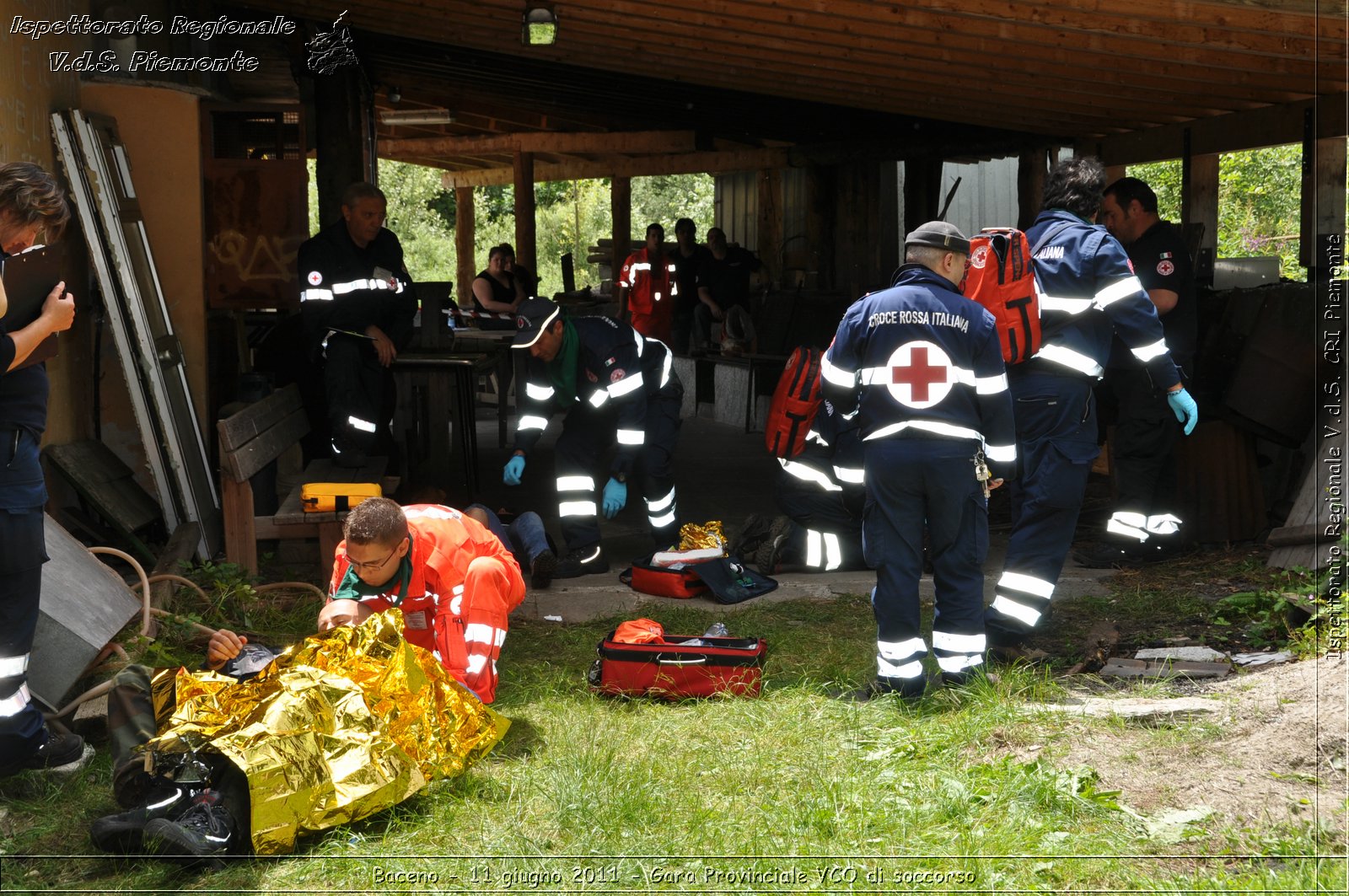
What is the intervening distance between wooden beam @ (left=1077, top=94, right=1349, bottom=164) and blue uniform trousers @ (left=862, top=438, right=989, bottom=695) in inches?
161

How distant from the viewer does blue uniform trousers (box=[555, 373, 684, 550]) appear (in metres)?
6.64

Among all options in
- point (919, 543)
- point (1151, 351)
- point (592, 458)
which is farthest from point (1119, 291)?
point (592, 458)

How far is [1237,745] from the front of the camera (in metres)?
3.75

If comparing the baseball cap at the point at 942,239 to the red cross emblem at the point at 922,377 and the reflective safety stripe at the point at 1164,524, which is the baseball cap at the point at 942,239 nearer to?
the red cross emblem at the point at 922,377

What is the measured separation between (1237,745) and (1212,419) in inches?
150

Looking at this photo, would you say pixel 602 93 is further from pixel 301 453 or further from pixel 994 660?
pixel 994 660

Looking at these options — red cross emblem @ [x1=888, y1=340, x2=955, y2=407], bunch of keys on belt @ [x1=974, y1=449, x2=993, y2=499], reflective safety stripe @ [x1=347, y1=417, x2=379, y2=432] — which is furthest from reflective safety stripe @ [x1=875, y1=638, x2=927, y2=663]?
reflective safety stripe @ [x1=347, y1=417, x2=379, y2=432]

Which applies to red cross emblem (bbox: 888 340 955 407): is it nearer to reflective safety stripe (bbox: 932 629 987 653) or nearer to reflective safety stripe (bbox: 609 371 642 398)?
reflective safety stripe (bbox: 932 629 987 653)

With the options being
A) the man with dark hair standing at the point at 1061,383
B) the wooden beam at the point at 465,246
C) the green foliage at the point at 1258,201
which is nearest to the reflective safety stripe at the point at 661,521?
the man with dark hair standing at the point at 1061,383

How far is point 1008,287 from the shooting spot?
16.7 ft

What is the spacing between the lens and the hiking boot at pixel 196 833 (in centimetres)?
321

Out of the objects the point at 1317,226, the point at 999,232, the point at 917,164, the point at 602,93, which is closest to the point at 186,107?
the point at 999,232

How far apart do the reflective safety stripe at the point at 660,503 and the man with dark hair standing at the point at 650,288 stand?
7751mm

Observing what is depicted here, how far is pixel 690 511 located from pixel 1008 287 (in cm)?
368
